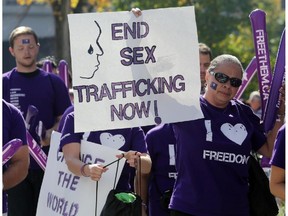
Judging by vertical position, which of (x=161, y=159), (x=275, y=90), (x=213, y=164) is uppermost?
(x=275, y=90)

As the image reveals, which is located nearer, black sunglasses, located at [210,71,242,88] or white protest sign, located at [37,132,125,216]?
black sunglasses, located at [210,71,242,88]

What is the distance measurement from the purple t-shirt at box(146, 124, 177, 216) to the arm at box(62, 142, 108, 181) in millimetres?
699

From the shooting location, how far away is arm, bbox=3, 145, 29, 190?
6.21 metres

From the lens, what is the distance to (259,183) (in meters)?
6.71

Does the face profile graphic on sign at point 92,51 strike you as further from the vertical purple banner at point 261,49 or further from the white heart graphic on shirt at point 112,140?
the vertical purple banner at point 261,49

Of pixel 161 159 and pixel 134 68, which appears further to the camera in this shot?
pixel 161 159

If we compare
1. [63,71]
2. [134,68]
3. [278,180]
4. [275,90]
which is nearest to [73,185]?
[134,68]

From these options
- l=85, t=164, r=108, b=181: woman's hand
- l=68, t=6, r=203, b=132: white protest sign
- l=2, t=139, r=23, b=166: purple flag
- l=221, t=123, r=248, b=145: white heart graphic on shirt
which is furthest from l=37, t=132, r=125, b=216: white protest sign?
l=2, t=139, r=23, b=166: purple flag

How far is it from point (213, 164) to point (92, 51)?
105 centimetres

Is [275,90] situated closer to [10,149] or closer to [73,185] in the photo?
[73,185]

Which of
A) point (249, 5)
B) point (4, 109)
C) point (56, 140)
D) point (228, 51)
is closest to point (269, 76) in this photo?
point (56, 140)

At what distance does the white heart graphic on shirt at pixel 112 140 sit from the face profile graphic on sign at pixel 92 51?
0.59 meters

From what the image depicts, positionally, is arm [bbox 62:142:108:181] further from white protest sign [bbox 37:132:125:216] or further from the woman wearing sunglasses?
the woman wearing sunglasses

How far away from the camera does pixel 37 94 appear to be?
8.97 m
